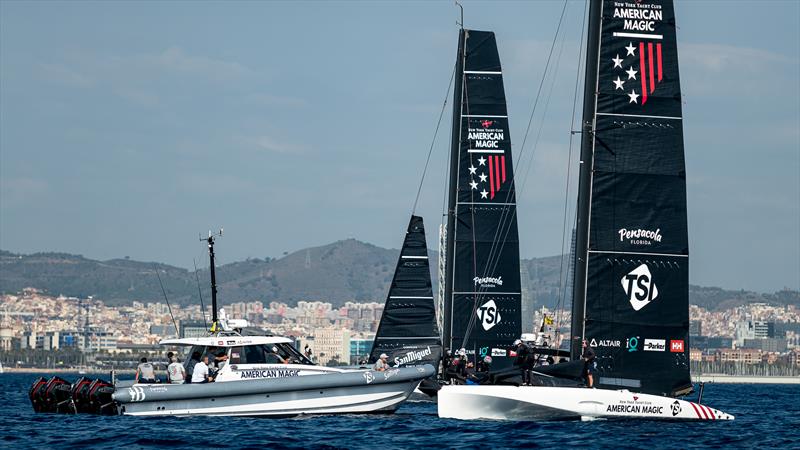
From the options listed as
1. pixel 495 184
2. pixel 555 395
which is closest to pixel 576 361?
pixel 555 395

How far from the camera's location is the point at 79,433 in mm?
28938

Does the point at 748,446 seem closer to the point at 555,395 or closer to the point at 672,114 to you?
the point at 555,395

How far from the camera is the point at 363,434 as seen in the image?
2884cm

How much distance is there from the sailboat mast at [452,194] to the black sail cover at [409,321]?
1.47 meters

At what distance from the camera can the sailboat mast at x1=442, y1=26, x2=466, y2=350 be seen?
147ft

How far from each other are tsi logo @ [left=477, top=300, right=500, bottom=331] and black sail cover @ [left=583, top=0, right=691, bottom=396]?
15117 mm

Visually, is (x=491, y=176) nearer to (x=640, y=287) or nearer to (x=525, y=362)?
(x=640, y=287)

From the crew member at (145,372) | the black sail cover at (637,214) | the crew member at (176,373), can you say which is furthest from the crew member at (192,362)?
the black sail cover at (637,214)

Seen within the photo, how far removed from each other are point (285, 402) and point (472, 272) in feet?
45.1

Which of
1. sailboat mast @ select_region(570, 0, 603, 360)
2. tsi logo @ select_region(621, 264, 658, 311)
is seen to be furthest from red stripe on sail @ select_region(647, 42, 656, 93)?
tsi logo @ select_region(621, 264, 658, 311)

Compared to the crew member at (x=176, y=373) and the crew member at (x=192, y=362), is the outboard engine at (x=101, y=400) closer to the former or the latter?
the crew member at (x=176, y=373)

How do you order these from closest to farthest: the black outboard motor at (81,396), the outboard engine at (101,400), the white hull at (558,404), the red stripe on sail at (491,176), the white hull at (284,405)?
the white hull at (558,404)
the white hull at (284,405)
the outboard engine at (101,400)
the black outboard motor at (81,396)
the red stripe on sail at (491,176)

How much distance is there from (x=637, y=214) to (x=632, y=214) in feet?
0.35

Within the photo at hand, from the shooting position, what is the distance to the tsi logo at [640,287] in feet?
100
